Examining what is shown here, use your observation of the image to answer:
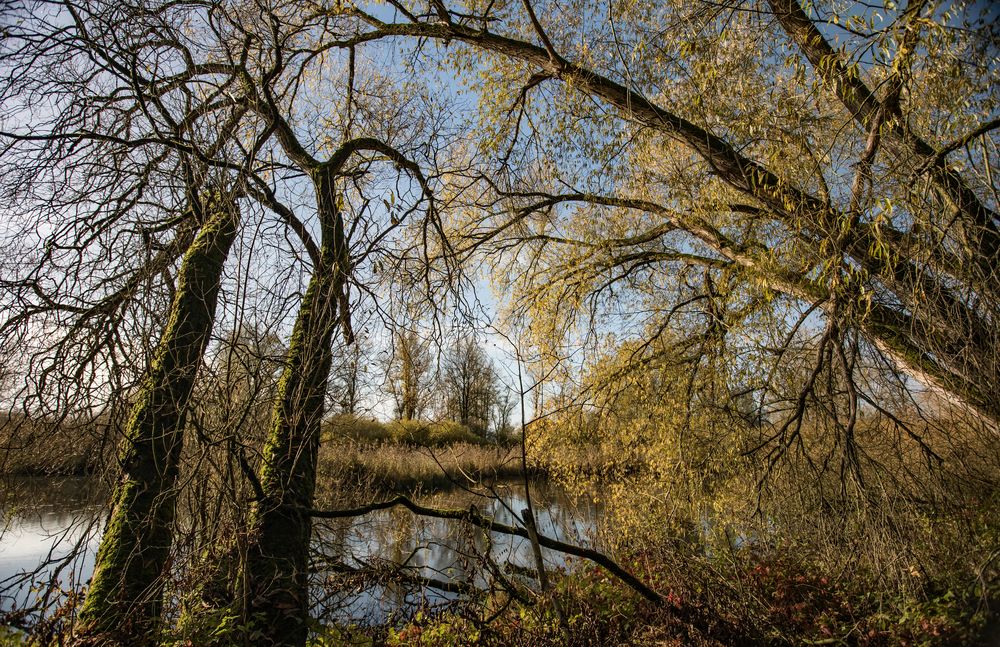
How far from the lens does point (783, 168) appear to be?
17.3 ft

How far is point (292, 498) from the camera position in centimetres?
373

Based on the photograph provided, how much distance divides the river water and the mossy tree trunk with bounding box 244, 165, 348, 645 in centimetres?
33

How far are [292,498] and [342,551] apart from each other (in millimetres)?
742

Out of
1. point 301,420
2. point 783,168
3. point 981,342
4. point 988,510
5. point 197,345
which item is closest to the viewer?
point 197,345

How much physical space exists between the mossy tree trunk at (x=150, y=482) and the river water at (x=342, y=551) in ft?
0.70

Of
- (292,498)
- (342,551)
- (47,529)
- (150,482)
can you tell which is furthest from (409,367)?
(47,529)

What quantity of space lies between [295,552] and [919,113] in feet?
19.4

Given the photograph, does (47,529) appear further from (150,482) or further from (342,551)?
(342,551)

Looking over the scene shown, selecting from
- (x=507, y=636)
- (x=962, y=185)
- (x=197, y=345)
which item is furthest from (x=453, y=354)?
(x=962, y=185)

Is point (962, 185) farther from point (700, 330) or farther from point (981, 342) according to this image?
point (700, 330)

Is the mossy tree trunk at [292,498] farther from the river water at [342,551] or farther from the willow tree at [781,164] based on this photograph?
the willow tree at [781,164]

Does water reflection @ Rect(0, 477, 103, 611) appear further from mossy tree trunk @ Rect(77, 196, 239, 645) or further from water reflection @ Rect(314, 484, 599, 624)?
water reflection @ Rect(314, 484, 599, 624)

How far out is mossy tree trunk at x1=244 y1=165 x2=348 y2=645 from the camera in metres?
3.30

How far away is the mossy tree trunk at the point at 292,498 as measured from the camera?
330cm
